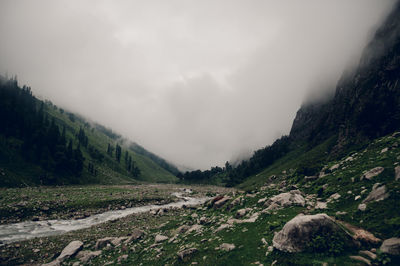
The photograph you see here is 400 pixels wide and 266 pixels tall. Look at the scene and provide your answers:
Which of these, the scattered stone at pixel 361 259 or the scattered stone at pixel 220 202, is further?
the scattered stone at pixel 220 202

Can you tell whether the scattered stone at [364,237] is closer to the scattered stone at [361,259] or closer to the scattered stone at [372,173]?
the scattered stone at [361,259]

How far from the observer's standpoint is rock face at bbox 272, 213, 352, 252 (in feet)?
38.9

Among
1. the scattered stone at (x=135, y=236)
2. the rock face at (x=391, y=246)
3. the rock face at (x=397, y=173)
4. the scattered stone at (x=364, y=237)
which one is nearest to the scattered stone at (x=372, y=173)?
the rock face at (x=397, y=173)

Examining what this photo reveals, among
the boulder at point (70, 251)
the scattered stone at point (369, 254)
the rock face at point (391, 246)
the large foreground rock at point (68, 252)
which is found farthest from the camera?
Answer: the boulder at point (70, 251)

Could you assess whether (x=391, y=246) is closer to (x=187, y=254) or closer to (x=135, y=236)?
(x=187, y=254)

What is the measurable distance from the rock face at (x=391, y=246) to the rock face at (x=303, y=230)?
5.78ft

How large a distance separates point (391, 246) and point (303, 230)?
4.03 m

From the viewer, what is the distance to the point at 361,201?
1602 cm

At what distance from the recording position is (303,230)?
12180 millimetres

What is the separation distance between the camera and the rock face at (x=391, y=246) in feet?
30.9

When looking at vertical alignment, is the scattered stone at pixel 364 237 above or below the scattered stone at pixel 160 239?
above

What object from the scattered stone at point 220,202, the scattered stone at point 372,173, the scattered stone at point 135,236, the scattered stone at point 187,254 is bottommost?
the scattered stone at point 135,236

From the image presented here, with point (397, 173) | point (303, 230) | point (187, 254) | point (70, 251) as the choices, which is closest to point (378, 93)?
point (397, 173)

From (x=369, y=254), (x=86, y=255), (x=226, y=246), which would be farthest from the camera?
(x=86, y=255)
